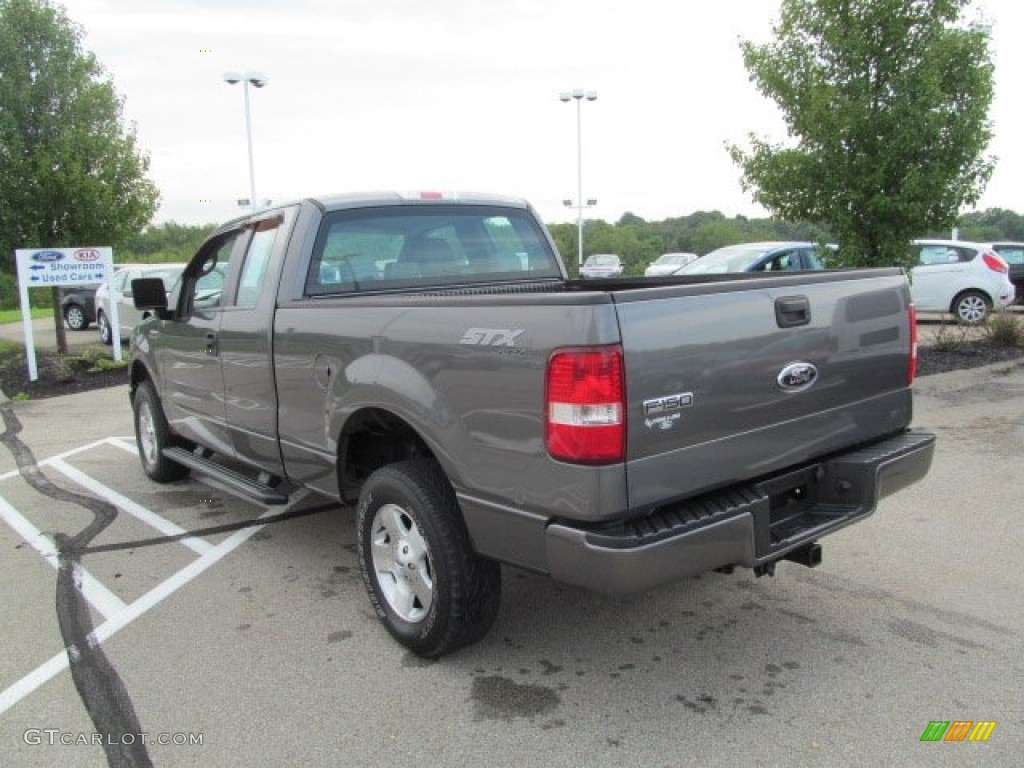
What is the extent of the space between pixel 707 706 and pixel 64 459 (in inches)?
249

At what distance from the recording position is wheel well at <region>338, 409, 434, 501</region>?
11.4ft

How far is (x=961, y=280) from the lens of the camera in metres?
14.4

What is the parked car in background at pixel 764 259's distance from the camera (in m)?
11.6

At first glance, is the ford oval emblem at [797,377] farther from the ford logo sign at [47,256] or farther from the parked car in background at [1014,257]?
the parked car in background at [1014,257]

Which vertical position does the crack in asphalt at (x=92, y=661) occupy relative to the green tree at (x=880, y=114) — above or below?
below

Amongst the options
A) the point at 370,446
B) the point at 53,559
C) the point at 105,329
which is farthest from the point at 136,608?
the point at 105,329

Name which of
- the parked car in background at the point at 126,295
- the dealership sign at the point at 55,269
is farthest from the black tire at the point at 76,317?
the dealership sign at the point at 55,269

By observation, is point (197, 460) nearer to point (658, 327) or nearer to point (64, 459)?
point (64, 459)

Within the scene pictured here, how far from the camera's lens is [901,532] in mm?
4750

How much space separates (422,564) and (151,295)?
312 cm

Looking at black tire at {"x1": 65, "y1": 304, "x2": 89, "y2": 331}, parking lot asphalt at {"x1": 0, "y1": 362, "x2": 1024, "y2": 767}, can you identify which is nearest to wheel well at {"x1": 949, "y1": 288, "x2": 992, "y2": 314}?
parking lot asphalt at {"x1": 0, "y1": 362, "x2": 1024, "y2": 767}

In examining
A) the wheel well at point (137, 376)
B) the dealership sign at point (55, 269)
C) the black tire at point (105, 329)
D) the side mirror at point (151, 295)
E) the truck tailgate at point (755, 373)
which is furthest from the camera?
the black tire at point (105, 329)

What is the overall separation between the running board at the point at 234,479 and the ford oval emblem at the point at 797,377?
2600 mm

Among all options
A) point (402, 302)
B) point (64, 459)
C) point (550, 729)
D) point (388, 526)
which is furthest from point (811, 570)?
point (64, 459)
